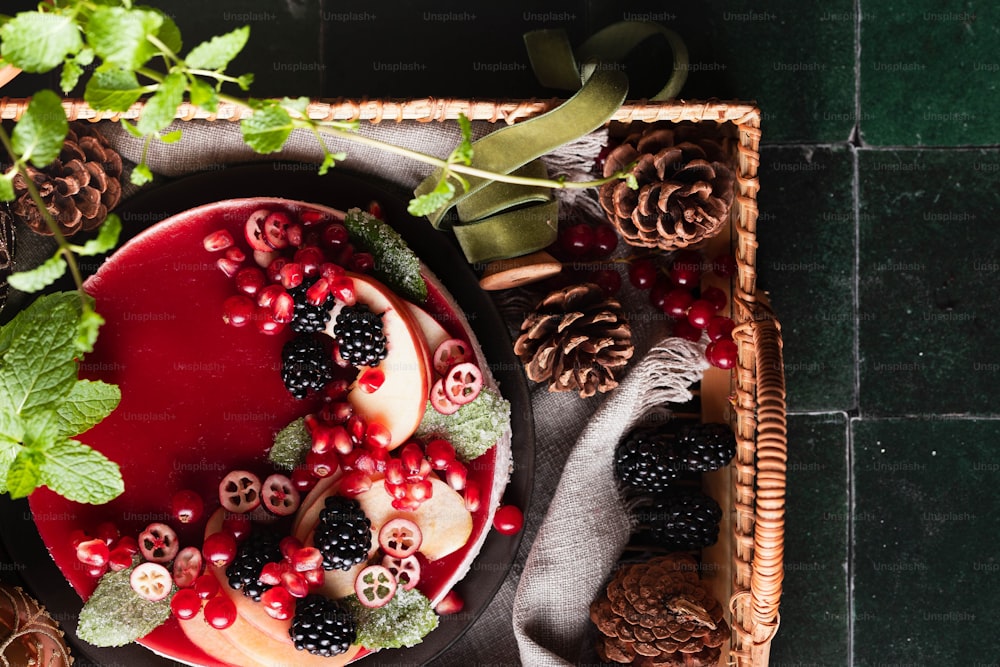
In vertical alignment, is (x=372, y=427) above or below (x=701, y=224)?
below

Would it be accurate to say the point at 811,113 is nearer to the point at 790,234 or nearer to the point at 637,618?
the point at 790,234

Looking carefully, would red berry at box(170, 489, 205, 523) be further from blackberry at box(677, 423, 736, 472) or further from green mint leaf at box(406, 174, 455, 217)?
blackberry at box(677, 423, 736, 472)

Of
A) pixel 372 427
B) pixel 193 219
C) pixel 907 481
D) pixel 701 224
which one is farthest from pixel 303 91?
pixel 907 481

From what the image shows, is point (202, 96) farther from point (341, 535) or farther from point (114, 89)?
point (341, 535)

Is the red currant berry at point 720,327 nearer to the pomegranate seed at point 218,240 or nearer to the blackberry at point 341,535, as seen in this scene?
the blackberry at point 341,535

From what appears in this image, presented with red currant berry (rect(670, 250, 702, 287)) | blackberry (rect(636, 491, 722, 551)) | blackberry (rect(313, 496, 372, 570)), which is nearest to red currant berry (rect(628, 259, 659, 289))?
red currant berry (rect(670, 250, 702, 287))

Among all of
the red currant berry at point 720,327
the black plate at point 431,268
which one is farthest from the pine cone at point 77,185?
the red currant berry at point 720,327

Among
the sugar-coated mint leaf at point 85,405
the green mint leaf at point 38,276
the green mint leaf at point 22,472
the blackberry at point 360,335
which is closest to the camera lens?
the green mint leaf at point 38,276
